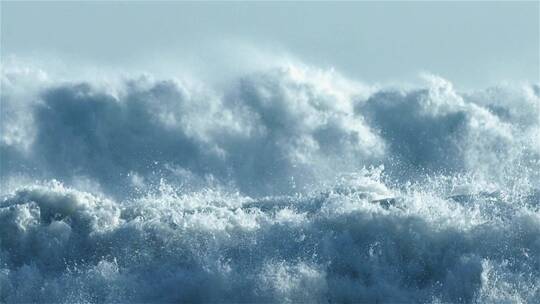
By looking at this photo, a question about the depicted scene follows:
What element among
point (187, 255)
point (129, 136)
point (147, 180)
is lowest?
point (187, 255)

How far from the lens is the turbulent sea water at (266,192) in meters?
19.8

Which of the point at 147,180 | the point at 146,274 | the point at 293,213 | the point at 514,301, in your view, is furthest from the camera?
the point at 147,180

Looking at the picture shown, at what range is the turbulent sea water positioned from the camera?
19.8 metres

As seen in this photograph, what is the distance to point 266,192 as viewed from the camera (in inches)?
1323

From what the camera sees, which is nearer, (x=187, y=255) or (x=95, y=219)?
(x=187, y=255)

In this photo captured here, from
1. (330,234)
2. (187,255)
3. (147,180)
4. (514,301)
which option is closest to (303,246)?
(330,234)

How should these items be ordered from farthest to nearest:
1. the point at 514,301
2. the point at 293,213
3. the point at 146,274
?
the point at 293,213 → the point at 146,274 → the point at 514,301

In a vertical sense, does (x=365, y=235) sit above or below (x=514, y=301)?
above

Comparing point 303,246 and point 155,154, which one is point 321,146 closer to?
point 155,154

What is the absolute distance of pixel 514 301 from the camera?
747 inches

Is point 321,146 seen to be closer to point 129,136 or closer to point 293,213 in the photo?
point 129,136

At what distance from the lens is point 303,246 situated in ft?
67.4

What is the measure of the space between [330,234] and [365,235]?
0.72 metres

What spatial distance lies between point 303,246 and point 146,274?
3210mm
